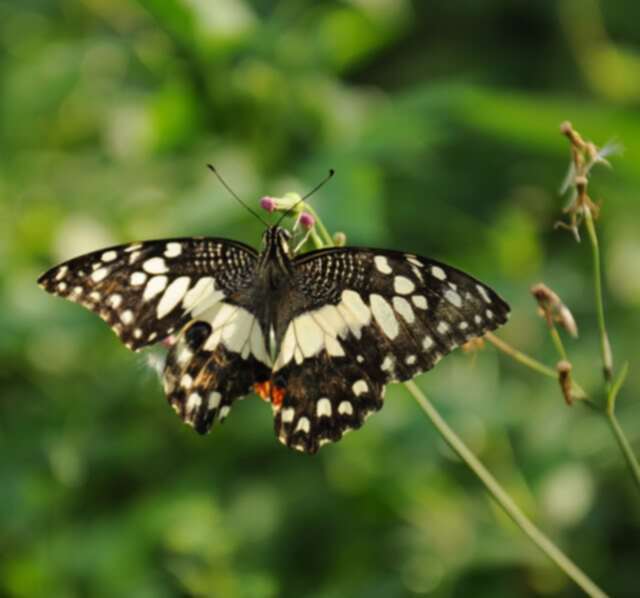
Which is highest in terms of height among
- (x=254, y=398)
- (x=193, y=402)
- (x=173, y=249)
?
(x=173, y=249)

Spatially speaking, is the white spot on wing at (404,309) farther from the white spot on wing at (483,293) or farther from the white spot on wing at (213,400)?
the white spot on wing at (213,400)

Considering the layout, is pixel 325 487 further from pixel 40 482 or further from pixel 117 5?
pixel 117 5

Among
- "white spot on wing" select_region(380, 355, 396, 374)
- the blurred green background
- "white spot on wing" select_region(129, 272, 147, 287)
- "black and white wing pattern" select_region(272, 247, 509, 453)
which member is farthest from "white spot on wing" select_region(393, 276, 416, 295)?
the blurred green background

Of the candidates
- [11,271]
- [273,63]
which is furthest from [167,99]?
[11,271]

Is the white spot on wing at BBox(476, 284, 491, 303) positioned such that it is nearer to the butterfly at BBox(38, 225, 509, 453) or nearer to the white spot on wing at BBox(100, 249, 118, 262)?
the butterfly at BBox(38, 225, 509, 453)

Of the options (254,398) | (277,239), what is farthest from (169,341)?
(254,398)

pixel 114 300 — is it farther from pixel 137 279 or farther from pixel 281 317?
pixel 281 317
